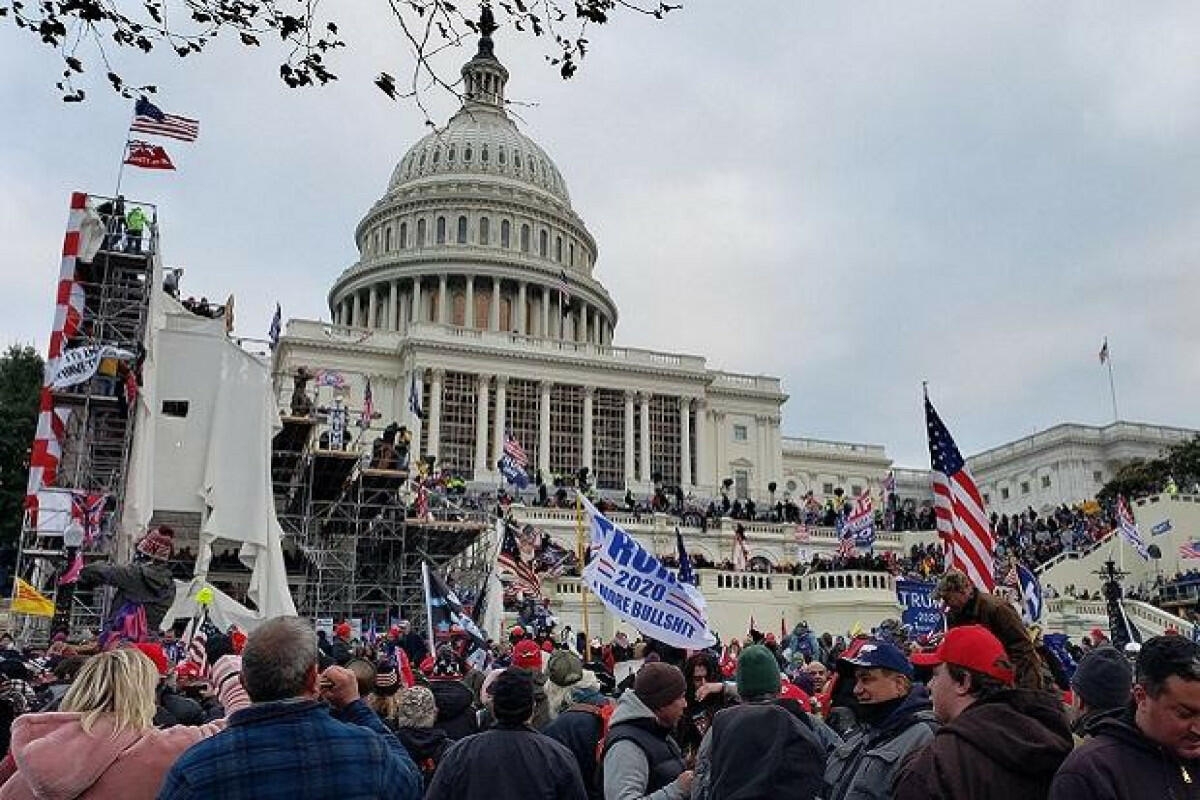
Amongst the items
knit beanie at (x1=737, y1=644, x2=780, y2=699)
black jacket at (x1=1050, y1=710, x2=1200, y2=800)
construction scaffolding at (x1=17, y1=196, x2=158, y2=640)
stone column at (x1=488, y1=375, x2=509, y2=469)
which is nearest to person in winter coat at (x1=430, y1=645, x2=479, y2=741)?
knit beanie at (x1=737, y1=644, x2=780, y2=699)

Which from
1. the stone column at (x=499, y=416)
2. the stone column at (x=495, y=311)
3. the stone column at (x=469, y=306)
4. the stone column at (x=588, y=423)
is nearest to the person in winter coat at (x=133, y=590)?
the stone column at (x=499, y=416)

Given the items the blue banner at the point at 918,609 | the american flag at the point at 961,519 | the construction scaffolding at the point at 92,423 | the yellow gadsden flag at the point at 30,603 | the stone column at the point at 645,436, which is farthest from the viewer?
the stone column at the point at 645,436

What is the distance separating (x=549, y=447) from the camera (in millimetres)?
66562

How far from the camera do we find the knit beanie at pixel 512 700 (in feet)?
16.4

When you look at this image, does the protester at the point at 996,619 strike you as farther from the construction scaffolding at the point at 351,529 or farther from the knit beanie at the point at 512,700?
the construction scaffolding at the point at 351,529

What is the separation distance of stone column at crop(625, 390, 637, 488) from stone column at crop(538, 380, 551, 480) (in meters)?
5.04

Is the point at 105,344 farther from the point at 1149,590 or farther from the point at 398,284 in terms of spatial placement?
the point at 398,284

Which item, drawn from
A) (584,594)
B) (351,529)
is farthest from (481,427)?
(584,594)

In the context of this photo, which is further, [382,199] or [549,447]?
[382,199]

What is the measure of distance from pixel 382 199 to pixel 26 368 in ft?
162

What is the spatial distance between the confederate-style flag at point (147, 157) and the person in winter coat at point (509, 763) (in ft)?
73.1

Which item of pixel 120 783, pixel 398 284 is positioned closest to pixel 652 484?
pixel 398 284

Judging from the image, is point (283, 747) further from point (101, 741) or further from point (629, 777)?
point (629, 777)

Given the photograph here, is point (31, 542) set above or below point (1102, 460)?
below
